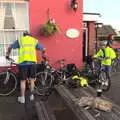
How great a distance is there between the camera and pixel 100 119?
15.9 ft

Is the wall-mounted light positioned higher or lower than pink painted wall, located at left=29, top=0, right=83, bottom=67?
higher

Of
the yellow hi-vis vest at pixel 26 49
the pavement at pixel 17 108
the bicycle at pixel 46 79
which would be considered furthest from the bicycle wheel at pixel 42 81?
the yellow hi-vis vest at pixel 26 49

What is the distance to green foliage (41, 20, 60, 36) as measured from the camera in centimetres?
1109

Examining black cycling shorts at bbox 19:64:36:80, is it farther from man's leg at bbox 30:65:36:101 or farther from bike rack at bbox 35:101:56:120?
bike rack at bbox 35:101:56:120

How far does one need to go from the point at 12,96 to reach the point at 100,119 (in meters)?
5.29

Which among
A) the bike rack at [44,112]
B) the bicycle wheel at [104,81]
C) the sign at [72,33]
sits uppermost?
the sign at [72,33]

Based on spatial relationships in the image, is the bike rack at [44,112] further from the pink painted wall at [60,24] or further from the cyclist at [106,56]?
the pink painted wall at [60,24]

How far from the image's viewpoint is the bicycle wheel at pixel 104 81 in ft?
34.1

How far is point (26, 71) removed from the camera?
30.0ft

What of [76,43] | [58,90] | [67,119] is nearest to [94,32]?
[76,43]

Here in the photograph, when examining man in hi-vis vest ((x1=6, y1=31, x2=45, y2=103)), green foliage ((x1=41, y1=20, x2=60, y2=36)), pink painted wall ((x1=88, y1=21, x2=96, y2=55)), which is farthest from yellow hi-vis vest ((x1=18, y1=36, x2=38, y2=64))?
pink painted wall ((x1=88, y1=21, x2=96, y2=55))

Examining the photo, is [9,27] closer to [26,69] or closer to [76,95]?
[26,69]

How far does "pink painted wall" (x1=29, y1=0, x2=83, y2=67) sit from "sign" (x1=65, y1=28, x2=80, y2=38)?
0.29 ft

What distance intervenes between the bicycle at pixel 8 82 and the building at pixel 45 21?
1.51 m
